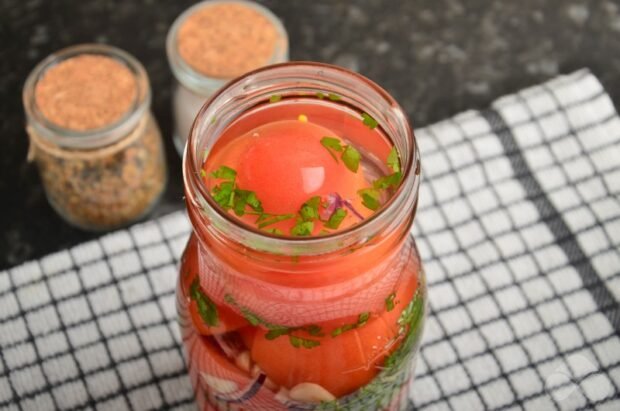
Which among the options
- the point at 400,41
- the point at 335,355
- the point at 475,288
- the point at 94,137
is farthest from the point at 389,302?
the point at 400,41

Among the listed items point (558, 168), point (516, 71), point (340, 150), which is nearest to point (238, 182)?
point (340, 150)

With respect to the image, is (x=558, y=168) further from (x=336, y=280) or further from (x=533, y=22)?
(x=336, y=280)

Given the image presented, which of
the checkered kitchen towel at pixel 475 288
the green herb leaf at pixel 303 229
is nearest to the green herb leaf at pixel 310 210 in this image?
the green herb leaf at pixel 303 229

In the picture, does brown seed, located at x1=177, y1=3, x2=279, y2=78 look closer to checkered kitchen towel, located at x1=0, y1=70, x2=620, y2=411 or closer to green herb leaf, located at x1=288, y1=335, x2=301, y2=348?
checkered kitchen towel, located at x1=0, y1=70, x2=620, y2=411

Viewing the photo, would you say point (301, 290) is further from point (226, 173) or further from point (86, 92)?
point (86, 92)

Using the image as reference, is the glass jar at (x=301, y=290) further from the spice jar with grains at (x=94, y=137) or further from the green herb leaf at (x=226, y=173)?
the spice jar with grains at (x=94, y=137)
